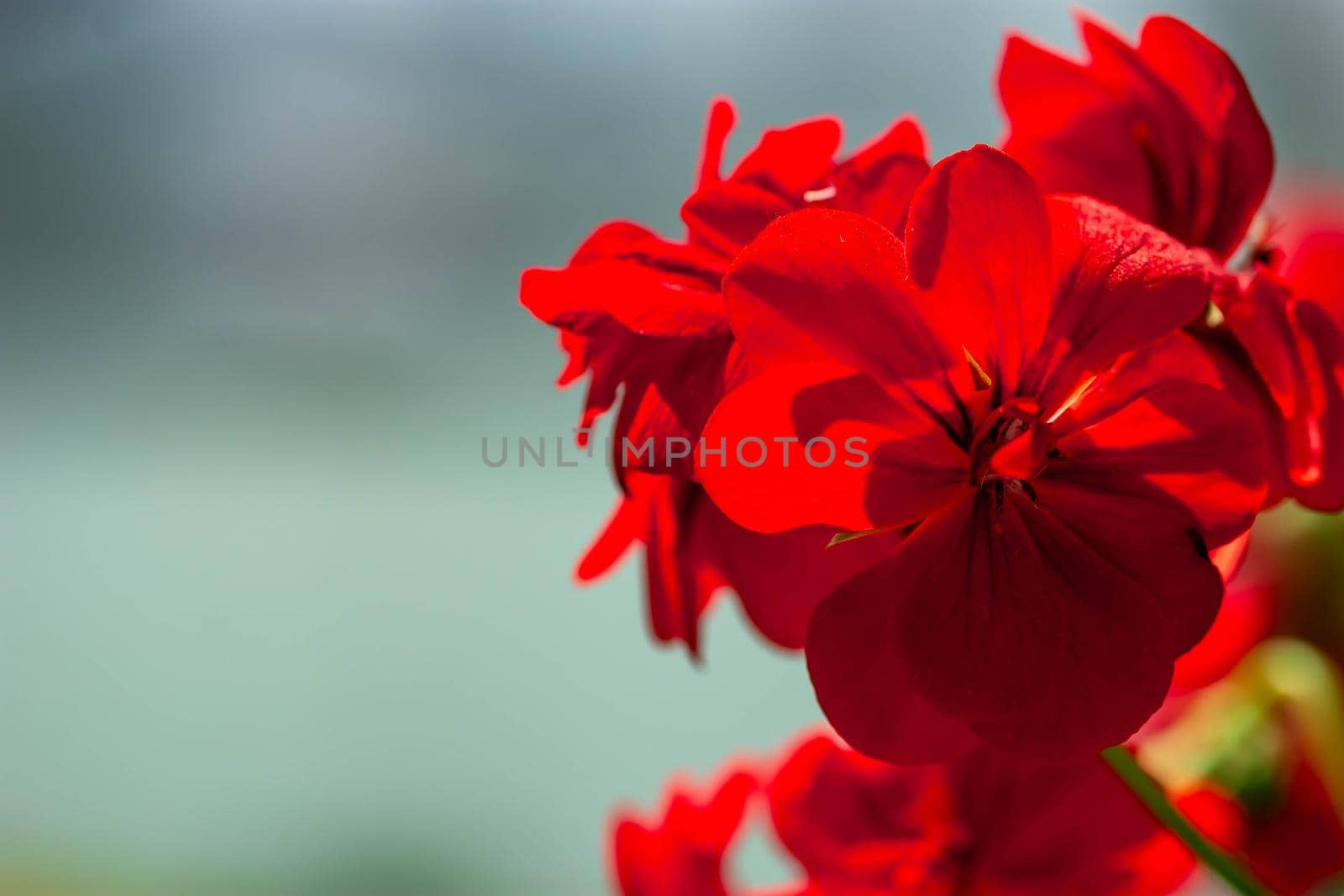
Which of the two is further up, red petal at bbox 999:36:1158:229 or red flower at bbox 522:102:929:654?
red petal at bbox 999:36:1158:229

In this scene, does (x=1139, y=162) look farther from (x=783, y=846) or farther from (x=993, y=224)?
(x=783, y=846)

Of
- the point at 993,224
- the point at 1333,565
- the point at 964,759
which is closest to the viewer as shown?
the point at 993,224

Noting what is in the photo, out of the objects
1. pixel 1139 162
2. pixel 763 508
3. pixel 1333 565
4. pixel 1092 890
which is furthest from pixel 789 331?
pixel 1333 565

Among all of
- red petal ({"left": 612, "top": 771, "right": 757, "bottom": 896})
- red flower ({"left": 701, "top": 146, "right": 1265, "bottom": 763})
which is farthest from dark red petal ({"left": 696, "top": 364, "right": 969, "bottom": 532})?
red petal ({"left": 612, "top": 771, "right": 757, "bottom": 896})

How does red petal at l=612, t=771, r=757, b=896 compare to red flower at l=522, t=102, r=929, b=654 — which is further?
red petal at l=612, t=771, r=757, b=896

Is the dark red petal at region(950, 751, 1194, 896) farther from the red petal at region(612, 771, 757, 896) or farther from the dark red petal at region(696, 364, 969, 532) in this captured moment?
the dark red petal at region(696, 364, 969, 532)

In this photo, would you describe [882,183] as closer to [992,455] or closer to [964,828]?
[992,455]
